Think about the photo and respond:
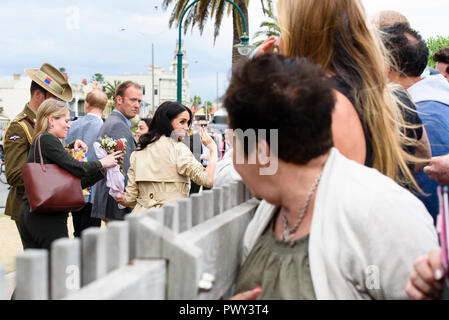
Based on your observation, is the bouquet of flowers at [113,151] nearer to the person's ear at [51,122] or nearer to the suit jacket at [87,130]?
the suit jacket at [87,130]

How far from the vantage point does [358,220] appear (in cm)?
142

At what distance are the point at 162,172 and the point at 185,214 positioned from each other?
9.61 ft

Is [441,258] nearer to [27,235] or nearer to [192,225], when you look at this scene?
[192,225]

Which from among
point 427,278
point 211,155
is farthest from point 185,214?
point 211,155

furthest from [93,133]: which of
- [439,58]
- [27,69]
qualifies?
[439,58]

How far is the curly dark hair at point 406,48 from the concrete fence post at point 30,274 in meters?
2.46

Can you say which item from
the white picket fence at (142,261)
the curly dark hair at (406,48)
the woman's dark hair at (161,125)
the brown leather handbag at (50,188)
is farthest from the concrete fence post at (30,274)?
the woman's dark hair at (161,125)

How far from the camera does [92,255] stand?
1.17 m

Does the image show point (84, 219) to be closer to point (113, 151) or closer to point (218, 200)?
point (113, 151)

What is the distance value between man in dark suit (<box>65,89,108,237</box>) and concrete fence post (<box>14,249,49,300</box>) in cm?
455

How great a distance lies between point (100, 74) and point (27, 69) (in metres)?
87.5

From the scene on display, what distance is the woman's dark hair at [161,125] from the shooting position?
457 centimetres

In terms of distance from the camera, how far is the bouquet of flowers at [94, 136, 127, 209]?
5.11 m

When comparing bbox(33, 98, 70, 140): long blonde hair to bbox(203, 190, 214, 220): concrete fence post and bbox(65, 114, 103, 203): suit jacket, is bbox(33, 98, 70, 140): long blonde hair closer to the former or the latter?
bbox(65, 114, 103, 203): suit jacket
